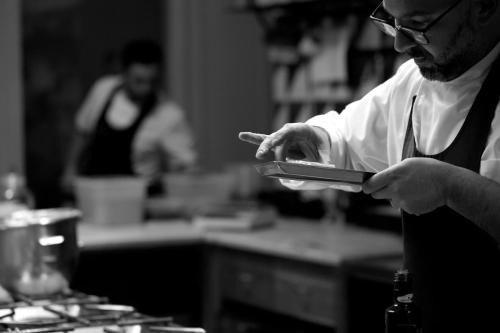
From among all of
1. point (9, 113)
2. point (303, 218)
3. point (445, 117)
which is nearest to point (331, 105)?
point (303, 218)

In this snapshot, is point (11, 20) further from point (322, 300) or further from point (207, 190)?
point (322, 300)

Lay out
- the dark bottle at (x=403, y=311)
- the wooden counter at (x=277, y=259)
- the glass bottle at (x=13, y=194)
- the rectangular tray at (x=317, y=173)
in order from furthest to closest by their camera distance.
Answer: the glass bottle at (x=13, y=194), the wooden counter at (x=277, y=259), the rectangular tray at (x=317, y=173), the dark bottle at (x=403, y=311)

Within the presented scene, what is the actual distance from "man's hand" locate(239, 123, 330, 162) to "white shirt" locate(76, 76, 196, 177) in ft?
13.1

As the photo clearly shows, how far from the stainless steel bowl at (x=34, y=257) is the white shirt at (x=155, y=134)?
359 cm

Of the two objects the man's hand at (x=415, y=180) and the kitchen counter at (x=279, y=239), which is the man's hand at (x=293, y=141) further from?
the kitchen counter at (x=279, y=239)

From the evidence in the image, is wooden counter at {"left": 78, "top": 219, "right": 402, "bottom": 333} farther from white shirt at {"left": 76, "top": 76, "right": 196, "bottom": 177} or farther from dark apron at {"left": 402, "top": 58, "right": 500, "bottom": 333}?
dark apron at {"left": 402, "top": 58, "right": 500, "bottom": 333}

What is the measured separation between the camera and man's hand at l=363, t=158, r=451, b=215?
2057 mm

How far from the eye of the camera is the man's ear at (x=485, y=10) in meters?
2.25

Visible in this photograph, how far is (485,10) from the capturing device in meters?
2.26

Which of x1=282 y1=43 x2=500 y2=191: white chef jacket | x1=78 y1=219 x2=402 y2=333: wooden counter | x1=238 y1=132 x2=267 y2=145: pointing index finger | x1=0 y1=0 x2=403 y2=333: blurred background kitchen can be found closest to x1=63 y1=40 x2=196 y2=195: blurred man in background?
x1=0 y1=0 x2=403 y2=333: blurred background kitchen

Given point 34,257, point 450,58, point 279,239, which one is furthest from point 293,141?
point 279,239

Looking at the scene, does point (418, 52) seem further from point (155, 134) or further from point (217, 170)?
point (217, 170)

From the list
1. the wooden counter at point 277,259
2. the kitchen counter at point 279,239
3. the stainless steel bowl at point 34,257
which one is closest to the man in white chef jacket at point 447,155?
the stainless steel bowl at point 34,257

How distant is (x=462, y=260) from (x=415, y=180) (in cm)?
34
